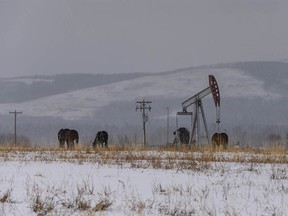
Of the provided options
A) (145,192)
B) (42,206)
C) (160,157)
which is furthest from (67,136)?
(42,206)

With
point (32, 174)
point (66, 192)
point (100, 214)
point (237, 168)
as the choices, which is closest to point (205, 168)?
point (237, 168)

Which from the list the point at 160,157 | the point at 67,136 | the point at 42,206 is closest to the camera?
the point at 42,206

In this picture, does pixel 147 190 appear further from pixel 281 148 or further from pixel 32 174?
pixel 281 148

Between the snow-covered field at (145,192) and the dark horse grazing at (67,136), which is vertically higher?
the dark horse grazing at (67,136)

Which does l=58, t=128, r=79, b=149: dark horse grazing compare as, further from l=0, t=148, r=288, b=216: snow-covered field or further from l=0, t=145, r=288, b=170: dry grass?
l=0, t=148, r=288, b=216: snow-covered field

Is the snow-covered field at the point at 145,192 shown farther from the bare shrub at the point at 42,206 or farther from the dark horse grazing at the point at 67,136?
the dark horse grazing at the point at 67,136

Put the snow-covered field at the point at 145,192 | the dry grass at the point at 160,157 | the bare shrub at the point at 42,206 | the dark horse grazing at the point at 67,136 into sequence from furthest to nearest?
1. the dark horse grazing at the point at 67,136
2. the dry grass at the point at 160,157
3. the snow-covered field at the point at 145,192
4. the bare shrub at the point at 42,206

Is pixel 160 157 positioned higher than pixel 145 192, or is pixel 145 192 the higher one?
pixel 160 157

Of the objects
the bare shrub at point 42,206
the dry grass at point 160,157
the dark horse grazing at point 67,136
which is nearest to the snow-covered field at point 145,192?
the bare shrub at point 42,206

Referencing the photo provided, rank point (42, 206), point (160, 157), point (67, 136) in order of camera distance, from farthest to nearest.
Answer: point (67, 136)
point (160, 157)
point (42, 206)

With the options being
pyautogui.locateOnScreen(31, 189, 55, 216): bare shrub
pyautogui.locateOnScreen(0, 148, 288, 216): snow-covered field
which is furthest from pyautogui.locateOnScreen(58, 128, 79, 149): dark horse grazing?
pyautogui.locateOnScreen(31, 189, 55, 216): bare shrub

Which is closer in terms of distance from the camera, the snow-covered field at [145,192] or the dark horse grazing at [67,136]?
the snow-covered field at [145,192]

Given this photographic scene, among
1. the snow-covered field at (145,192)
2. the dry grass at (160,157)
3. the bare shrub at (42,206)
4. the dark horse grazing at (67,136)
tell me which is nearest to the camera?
the bare shrub at (42,206)

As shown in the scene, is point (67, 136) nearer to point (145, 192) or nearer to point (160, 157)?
point (160, 157)
